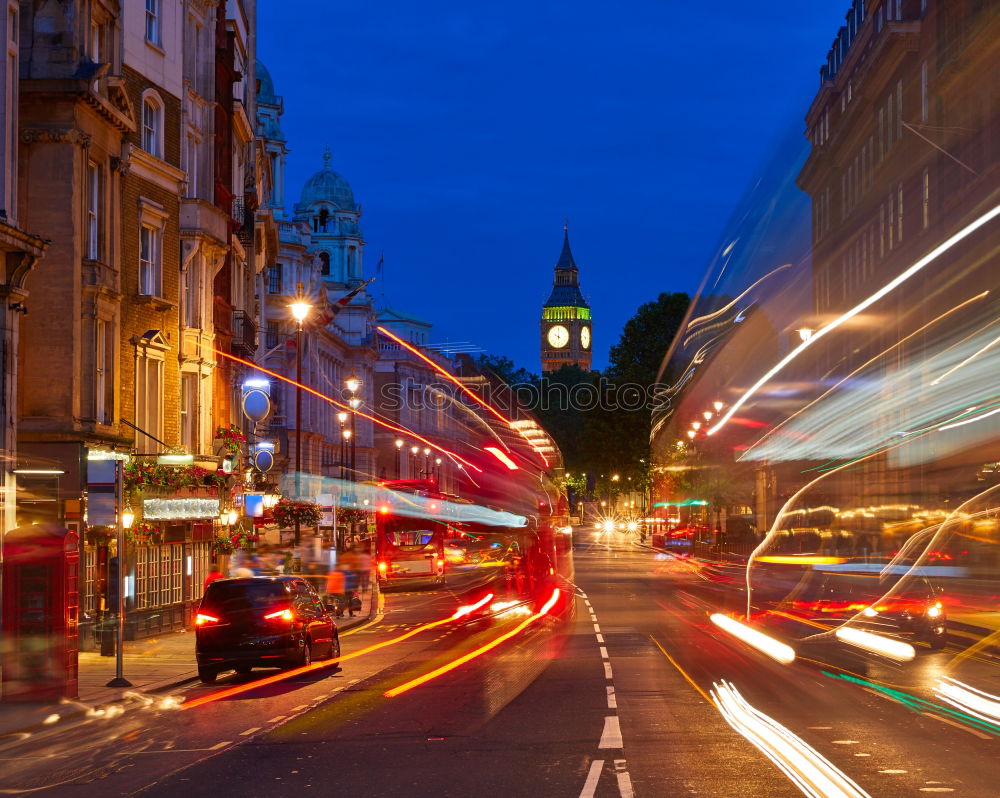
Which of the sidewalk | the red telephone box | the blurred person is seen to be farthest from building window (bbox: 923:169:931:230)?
the red telephone box

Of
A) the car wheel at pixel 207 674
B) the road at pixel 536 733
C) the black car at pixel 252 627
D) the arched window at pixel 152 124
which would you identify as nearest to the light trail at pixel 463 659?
the road at pixel 536 733

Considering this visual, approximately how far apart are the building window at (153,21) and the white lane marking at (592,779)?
27706 mm

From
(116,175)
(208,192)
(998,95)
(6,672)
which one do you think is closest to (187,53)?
(208,192)

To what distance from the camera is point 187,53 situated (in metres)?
38.6

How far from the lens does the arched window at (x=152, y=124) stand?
35.1m

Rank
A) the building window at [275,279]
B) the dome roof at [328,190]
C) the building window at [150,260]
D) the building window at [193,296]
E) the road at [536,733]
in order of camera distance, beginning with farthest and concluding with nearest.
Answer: the dome roof at [328,190] → the building window at [275,279] → the building window at [193,296] → the building window at [150,260] → the road at [536,733]

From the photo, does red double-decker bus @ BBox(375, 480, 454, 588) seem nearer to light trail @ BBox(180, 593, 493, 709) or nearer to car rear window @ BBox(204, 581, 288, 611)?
light trail @ BBox(180, 593, 493, 709)

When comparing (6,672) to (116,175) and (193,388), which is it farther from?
(193,388)

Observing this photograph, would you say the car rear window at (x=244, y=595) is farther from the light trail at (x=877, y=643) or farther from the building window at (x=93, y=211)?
the light trail at (x=877, y=643)

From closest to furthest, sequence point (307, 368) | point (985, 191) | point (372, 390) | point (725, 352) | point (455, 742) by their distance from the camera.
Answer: point (455, 742), point (985, 191), point (307, 368), point (725, 352), point (372, 390)

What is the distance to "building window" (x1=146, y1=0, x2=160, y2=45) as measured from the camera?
35688 mm

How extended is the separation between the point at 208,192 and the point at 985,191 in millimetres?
24550

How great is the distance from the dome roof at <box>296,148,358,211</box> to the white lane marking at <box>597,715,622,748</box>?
374 feet

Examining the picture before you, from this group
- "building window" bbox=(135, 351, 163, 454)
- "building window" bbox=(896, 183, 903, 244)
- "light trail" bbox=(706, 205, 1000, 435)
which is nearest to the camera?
"light trail" bbox=(706, 205, 1000, 435)
